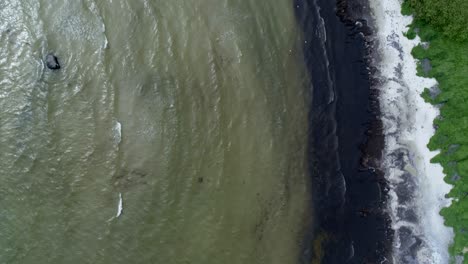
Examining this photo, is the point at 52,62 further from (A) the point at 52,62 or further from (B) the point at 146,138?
(B) the point at 146,138

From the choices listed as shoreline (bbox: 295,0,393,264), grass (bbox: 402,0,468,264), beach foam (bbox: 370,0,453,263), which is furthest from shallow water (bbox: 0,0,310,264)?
grass (bbox: 402,0,468,264)

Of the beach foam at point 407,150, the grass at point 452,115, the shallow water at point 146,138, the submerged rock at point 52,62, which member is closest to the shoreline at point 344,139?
the beach foam at point 407,150

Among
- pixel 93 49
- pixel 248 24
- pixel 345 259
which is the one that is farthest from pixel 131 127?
pixel 345 259

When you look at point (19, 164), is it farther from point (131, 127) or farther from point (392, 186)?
point (392, 186)

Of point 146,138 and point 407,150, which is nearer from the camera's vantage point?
point 146,138

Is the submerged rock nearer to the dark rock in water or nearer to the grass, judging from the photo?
the dark rock in water

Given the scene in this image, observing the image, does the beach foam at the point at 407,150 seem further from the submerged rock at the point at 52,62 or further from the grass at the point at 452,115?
the submerged rock at the point at 52,62

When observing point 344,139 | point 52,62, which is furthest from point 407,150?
point 52,62

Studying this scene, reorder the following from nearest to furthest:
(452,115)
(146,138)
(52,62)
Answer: (52,62), (146,138), (452,115)
